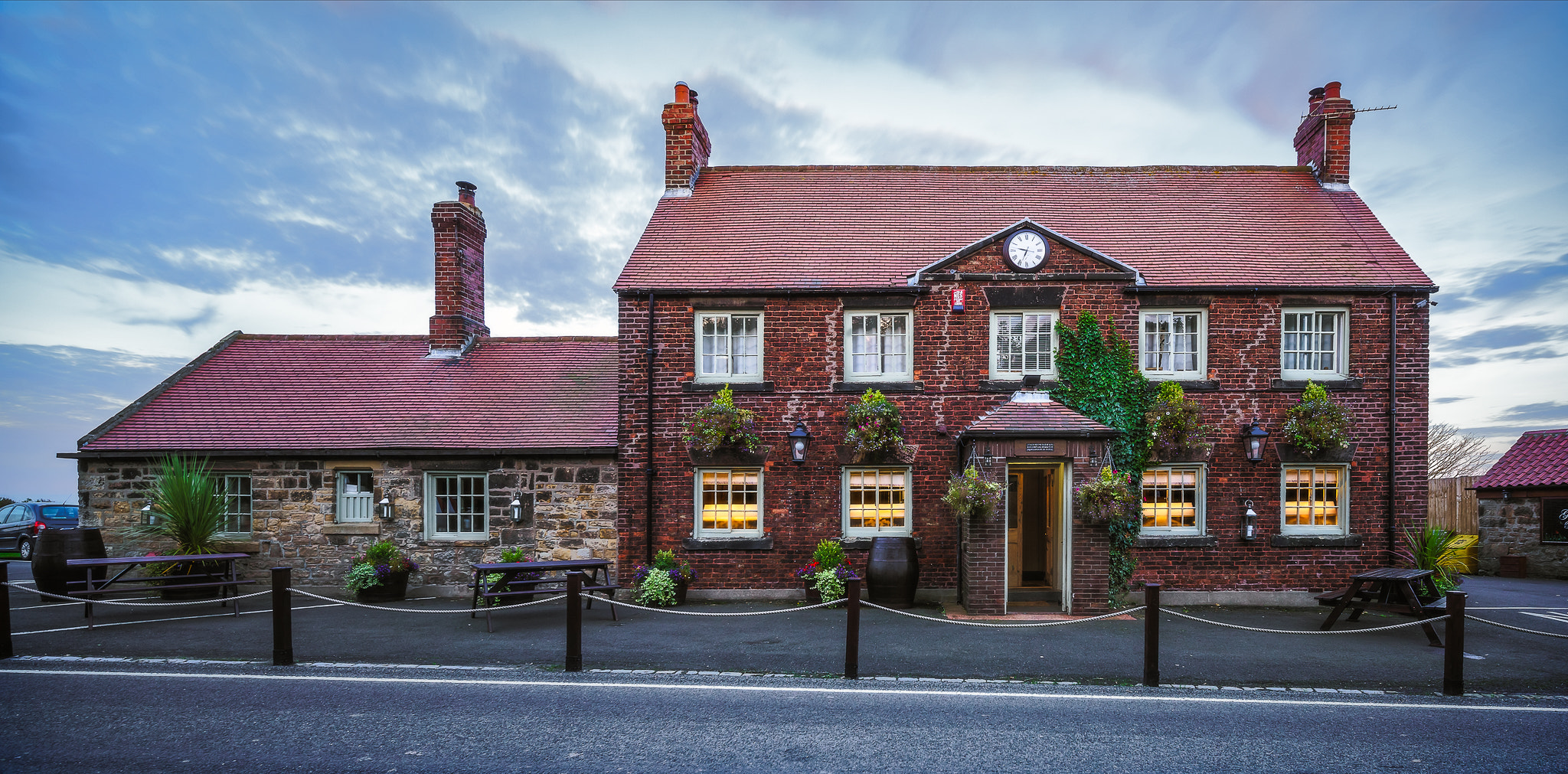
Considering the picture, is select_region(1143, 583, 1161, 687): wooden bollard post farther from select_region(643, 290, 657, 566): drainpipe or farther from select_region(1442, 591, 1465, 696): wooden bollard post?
select_region(643, 290, 657, 566): drainpipe

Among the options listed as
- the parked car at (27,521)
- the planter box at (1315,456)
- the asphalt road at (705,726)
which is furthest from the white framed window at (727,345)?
the parked car at (27,521)

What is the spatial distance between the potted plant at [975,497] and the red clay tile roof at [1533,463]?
15869mm

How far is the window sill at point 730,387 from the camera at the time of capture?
12820 millimetres

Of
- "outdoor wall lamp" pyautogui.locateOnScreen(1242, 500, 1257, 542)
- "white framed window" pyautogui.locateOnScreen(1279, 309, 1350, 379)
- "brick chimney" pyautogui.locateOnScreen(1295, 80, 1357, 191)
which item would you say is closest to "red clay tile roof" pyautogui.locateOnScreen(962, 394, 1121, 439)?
"outdoor wall lamp" pyautogui.locateOnScreen(1242, 500, 1257, 542)

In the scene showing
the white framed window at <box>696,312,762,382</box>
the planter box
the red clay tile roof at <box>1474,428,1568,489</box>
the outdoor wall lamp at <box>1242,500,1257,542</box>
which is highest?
the white framed window at <box>696,312,762,382</box>

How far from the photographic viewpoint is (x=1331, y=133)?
15000mm

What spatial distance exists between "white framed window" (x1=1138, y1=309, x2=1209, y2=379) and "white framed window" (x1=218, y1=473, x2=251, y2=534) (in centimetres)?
1666

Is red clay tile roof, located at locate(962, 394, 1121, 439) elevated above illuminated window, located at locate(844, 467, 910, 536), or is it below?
above

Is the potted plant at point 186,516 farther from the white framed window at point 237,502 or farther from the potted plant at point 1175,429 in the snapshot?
the potted plant at point 1175,429

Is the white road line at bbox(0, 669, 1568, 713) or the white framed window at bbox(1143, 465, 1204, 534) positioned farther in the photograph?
the white framed window at bbox(1143, 465, 1204, 534)

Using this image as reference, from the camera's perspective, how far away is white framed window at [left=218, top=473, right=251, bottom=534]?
535 inches

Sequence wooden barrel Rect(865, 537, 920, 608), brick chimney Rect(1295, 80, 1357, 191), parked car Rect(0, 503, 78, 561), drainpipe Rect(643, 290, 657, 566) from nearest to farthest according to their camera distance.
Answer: wooden barrel Rect(865, 537, 920, 608), drainpipe Rect(643, 290, 657, 566), brick chimney Rect(1295, 80, 1357, 191), parked car Rect(0, 503, 78, 561)

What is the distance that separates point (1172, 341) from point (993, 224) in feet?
12.9

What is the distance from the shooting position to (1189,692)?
729 centimetres
